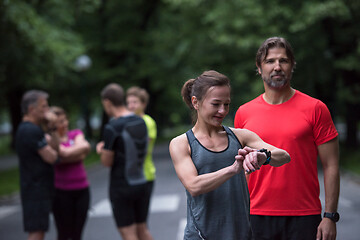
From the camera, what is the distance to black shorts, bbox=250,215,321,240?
3.31m

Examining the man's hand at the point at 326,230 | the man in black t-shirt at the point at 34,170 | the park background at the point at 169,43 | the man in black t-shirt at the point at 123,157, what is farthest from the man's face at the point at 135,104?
the park background at the point at 169,43

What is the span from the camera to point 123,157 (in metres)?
5.29

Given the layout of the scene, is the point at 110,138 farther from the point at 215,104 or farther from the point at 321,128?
the point at 215,104

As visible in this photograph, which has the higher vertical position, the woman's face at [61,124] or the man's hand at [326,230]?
the woman's face at [61,124]

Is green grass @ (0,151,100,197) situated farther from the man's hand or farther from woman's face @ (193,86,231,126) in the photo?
woman's face @ (193,86,231,126)

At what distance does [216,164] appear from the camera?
9.10 ft

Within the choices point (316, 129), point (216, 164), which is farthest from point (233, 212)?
point (316, 129)

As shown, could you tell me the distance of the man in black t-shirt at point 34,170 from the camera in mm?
A: 5258

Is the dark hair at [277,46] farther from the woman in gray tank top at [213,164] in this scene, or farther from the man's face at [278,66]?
the woman in gray tank top at [213,164]

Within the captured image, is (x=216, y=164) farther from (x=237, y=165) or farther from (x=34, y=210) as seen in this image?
(x=34, y=210)

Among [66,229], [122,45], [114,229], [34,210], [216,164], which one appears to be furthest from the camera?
[122,45]

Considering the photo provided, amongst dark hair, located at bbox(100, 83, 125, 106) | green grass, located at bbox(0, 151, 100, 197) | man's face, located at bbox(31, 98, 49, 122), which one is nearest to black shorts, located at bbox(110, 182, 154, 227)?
dark hair, located at bbox(100, 83, 125, 106)

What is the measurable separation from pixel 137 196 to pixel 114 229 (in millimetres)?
3259

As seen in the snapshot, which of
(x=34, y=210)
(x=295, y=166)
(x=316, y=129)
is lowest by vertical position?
(x=34, y=210)
